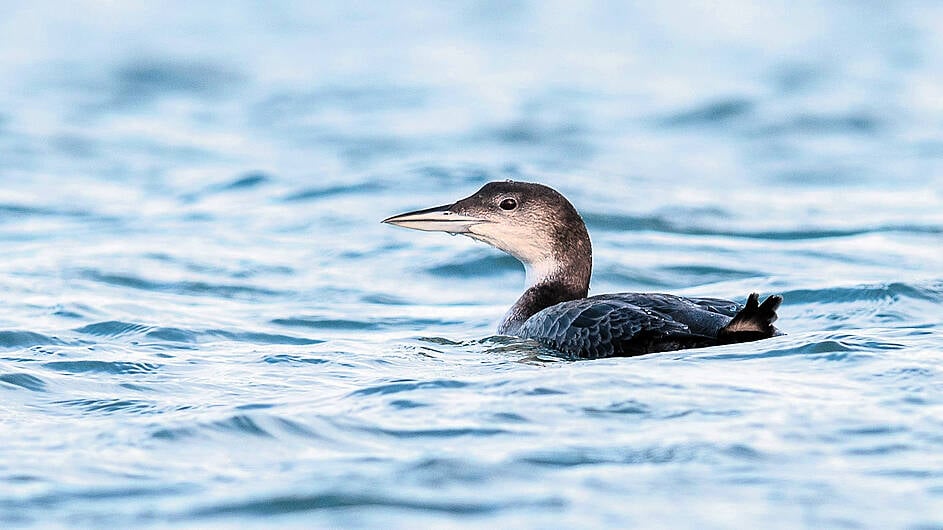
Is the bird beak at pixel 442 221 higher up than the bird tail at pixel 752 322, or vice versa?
the bird beak at pixel 442 221

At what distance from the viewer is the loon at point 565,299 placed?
280 inches

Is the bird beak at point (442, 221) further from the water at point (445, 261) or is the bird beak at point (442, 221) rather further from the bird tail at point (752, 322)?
the bird tail at point (752, 322)

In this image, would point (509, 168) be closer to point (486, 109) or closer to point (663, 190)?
point (663, 190)

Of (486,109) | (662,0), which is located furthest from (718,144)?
(662,0)

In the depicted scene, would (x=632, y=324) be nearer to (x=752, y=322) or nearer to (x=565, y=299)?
(x=752, y=322)

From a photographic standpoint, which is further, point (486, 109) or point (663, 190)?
point (486, 109)

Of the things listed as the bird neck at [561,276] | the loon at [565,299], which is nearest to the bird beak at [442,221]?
the loon at [565,299]

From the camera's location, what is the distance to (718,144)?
1769 cm

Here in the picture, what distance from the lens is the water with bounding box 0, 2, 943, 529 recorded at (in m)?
5.17

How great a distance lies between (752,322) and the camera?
6.80 meters

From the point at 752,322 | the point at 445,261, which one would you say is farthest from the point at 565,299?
the point at 445,261

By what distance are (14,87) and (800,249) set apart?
12727mm

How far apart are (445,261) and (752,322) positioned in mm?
4993

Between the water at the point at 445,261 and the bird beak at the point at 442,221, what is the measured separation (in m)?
0.71
